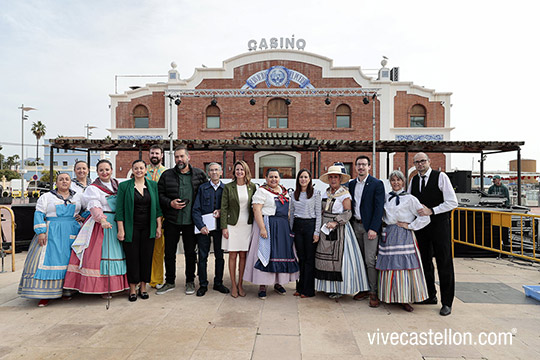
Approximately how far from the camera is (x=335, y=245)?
13.7ft

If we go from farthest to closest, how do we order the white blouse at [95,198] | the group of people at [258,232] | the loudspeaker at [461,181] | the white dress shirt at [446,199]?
the loudspeaker at [461,181], the white blouse at [95,198], the group of people at [258,232], the white dress shirt at [446,199]

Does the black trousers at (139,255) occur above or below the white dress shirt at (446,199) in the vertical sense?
below

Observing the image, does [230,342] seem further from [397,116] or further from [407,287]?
[397,116]

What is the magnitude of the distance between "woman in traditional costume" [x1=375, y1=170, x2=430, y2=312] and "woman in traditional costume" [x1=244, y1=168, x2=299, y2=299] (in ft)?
3.80

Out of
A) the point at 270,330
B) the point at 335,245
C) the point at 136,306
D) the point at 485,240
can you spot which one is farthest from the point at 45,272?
the point at 485,240

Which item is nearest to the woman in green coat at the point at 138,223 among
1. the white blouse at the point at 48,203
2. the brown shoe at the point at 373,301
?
the white blouse at the point at 48,203

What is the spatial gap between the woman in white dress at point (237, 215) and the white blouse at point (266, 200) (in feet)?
0.54

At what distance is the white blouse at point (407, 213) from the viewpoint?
3.87m

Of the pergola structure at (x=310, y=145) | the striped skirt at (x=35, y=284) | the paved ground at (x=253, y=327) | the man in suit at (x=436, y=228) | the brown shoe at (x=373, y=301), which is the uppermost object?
the pergola structure at (x=310, y=145)

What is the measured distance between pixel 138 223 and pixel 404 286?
11.3 ft

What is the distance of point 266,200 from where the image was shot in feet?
14.1

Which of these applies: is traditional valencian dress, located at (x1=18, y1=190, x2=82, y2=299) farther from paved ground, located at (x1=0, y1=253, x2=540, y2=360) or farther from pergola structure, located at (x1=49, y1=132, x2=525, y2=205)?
pergola structure, located at (x1=49, y1=132, x2=525, y2=205)

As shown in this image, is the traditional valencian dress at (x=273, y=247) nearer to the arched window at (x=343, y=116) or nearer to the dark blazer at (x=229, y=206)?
the dark blazer at (x=229, y=206)

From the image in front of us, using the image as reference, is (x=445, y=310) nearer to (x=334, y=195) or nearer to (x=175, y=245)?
(x=334, y=195)
